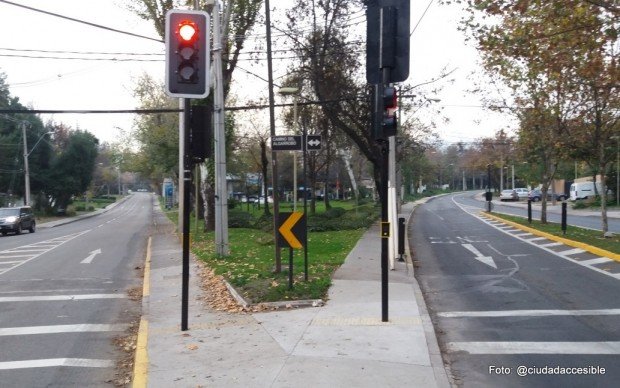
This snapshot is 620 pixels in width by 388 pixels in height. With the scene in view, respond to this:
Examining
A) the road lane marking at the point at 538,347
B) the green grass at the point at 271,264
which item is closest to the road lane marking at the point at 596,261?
the green grass at the point at 271,264

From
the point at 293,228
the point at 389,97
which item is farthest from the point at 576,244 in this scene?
the point at 389,97

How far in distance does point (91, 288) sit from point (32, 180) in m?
52.7

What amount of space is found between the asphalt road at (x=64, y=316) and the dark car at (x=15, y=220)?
17.7m

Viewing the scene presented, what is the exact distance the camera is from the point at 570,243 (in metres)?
18.6

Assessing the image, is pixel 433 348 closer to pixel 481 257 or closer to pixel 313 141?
pixel 313 141

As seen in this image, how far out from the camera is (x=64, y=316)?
407 inches

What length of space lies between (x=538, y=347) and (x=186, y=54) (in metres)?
5.69


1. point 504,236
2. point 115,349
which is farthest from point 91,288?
point 504,236

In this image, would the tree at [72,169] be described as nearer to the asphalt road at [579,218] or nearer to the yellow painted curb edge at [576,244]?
the asphalt road at [579,218]

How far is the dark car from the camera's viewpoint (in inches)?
1443

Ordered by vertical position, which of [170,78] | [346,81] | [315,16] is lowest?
[170,78]

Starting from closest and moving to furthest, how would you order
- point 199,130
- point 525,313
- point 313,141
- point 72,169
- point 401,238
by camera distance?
1. point 199,130
2. point 525,313
3. point 313,141
4. point 401,238
5. point 72,169

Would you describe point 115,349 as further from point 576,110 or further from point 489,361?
point 576,110

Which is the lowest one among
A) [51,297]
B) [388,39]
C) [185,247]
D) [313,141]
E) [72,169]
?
[51,297]
